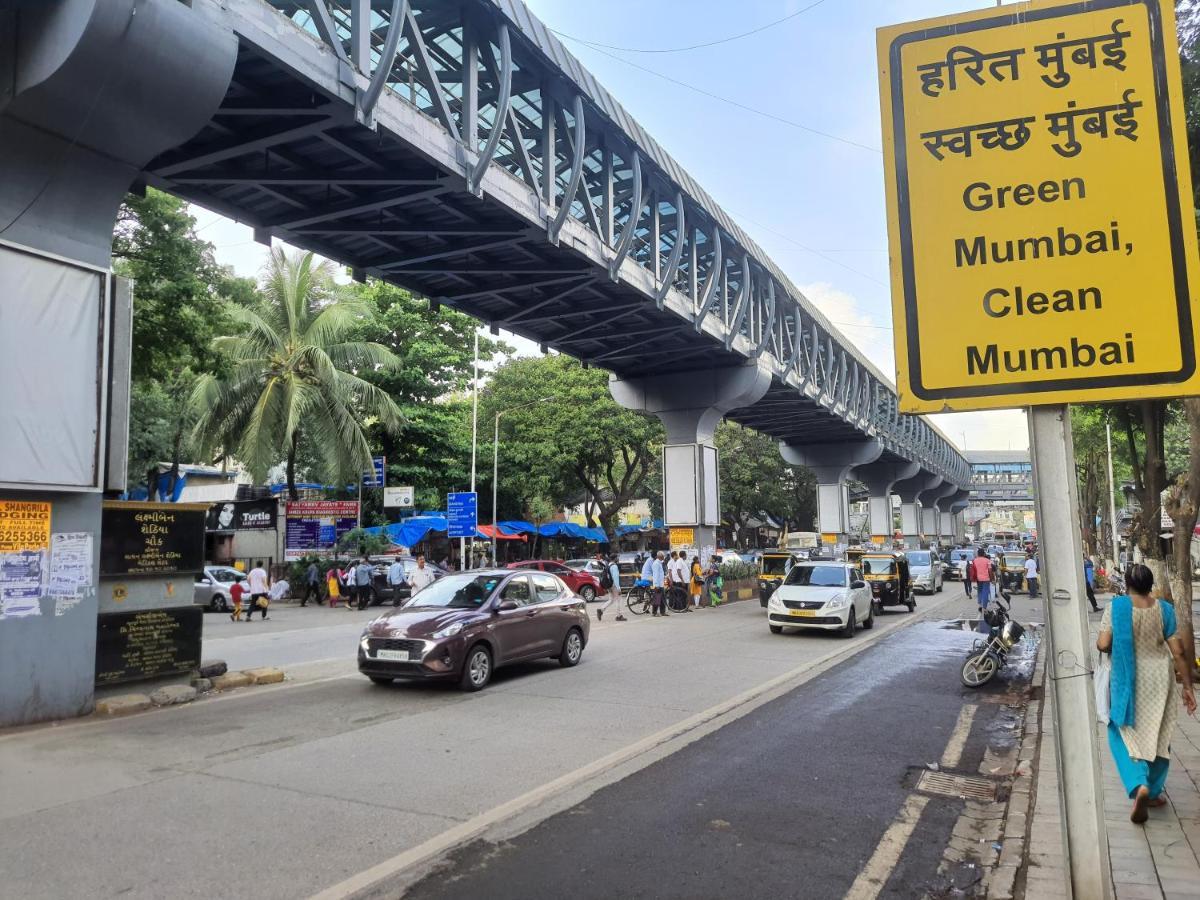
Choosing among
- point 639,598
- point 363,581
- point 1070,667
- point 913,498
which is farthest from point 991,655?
point 913,498

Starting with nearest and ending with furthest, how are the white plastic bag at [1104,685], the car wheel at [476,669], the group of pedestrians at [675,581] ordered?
the white plastic bag at [1104,685]
the car wheel at [476,669]
the group of pedestrians at [675,581]

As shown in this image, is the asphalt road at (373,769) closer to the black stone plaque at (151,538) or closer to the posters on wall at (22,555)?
the posters on wall at (22,555)

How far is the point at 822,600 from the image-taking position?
16.8 m

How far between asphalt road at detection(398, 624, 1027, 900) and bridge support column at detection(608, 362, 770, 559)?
758 inches

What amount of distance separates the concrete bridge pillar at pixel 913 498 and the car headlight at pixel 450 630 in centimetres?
6569

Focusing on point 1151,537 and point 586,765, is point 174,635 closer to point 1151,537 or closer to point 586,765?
point 586,765

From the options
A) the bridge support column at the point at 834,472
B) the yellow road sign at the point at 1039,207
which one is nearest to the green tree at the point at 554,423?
the bridge support column at the point at 834,472

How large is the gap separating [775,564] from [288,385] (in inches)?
708

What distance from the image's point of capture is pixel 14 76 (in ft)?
26.9

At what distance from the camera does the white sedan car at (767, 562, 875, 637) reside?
1662 centimetres

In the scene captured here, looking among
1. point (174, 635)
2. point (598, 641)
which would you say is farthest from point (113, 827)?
point (598, 641)

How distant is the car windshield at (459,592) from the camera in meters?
11.4

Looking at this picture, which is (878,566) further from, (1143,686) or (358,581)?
(1143,686)

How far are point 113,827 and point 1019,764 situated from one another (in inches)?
281
